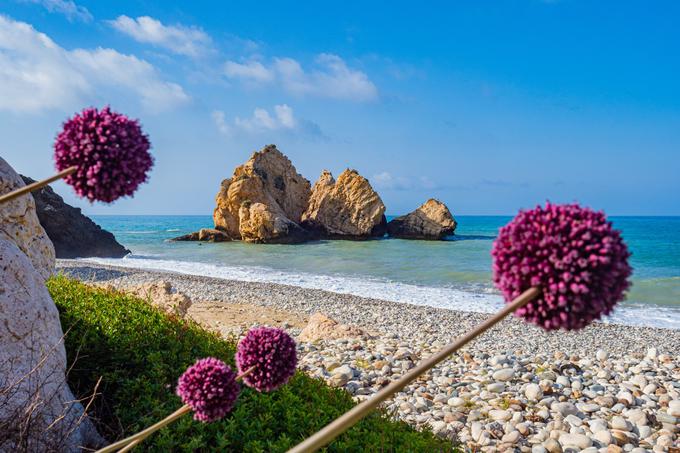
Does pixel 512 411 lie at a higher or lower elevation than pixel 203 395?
lower

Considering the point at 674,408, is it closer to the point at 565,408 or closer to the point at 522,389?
the point at 565,408

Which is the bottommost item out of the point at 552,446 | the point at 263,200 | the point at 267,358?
the point at 552,446

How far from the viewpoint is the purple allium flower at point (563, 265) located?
160 centimetres

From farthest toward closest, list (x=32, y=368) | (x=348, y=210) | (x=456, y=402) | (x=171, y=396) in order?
(x=348, y=210) → (x=456, y=402) → (x=171, y=396) → (x=32, y=368)

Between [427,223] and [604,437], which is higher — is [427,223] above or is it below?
above

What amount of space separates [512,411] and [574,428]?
0.85 m

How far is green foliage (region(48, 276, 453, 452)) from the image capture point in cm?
513

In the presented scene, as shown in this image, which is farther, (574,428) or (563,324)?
(574,428)

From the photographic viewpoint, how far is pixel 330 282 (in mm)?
27016

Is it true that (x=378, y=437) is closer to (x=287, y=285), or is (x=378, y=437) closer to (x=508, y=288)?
(x=508, y=288)

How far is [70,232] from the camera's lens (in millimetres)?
36125

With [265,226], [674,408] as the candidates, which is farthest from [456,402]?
[265,226]

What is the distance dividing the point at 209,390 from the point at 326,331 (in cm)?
1000

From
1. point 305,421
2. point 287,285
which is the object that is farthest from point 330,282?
point 305,421
